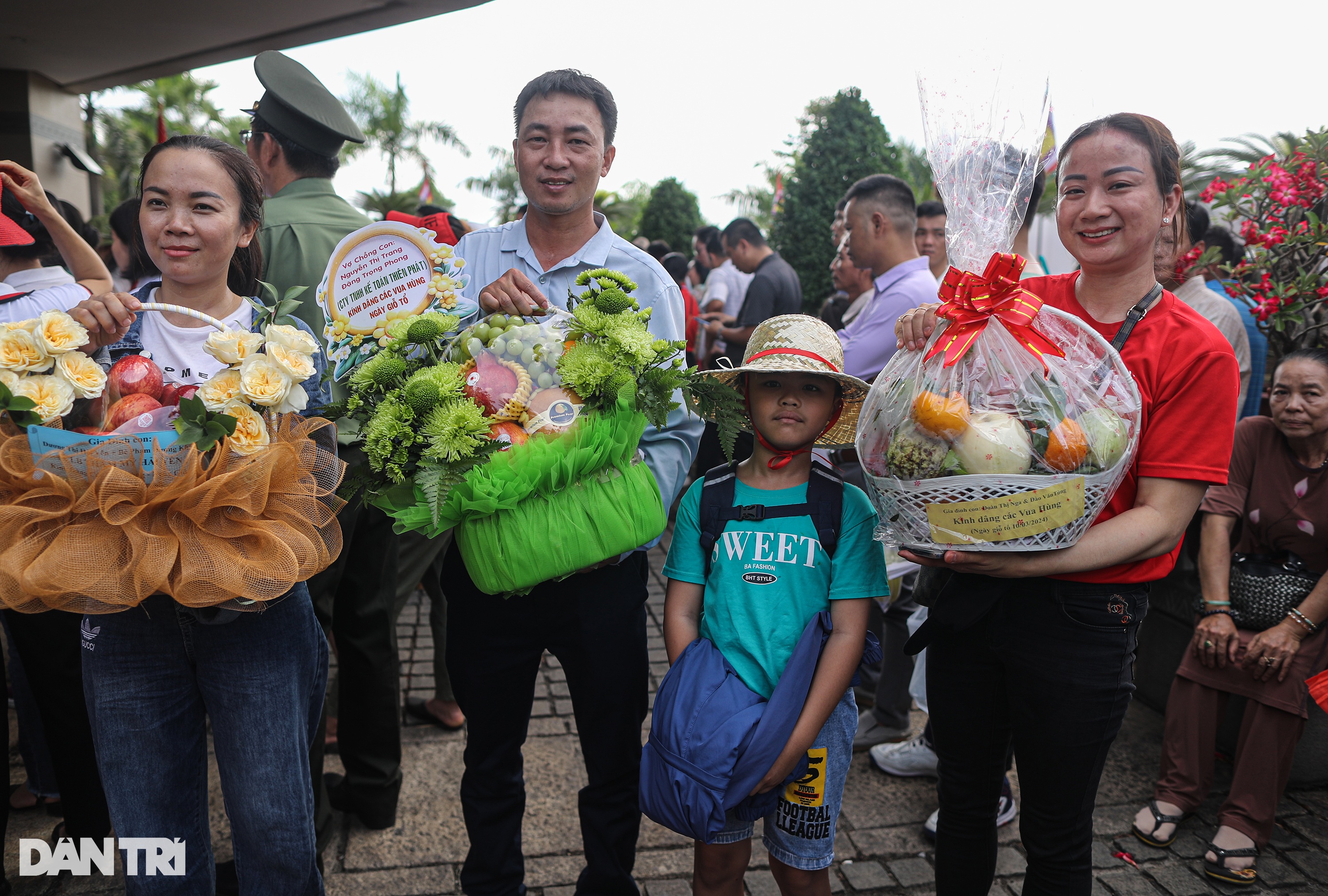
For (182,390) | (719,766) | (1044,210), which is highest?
(1044,210)

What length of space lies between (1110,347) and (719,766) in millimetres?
1358

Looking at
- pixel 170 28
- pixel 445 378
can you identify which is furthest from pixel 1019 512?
pixel 170 28

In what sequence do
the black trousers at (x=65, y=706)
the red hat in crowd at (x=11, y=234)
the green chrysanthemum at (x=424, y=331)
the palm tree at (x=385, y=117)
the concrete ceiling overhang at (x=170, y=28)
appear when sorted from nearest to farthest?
the green chrysanthemum at (x=424, y=331), the red hat in crowd at (x=11, y=234), the black trousers at (x=65, y=706), the concrete ceiling overhang at (x=170, y=28), the palm tree at (x=385, y=117)

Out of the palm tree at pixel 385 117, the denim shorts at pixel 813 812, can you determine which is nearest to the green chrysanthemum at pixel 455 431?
the denim shorts at pixel 813 812

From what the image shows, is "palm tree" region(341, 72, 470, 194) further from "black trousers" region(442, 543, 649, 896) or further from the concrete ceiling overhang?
"black trousers" region(442, 543, 649, 896)

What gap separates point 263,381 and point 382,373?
304 mm

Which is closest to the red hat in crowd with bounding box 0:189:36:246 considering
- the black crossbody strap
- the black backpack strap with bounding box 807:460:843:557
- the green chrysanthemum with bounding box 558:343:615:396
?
the green chrysanthemum with bounding box 558:343:615:396

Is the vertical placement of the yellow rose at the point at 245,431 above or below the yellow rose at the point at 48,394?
below

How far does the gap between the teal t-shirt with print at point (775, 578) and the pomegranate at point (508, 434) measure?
57cm

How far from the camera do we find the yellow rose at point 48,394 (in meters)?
1.70

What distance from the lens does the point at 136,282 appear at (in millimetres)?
4410

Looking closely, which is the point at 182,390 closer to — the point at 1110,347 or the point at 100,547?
the point at 100,547

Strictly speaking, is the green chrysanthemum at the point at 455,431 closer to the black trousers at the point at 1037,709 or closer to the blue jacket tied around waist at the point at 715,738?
the blue jacket tied around waist at the point at 715,738

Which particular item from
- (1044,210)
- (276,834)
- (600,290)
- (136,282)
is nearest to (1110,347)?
(600,290)
